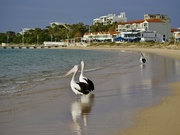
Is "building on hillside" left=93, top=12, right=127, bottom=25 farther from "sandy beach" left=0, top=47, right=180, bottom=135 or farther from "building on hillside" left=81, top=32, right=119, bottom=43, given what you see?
"sandy beach" left=0, top=47, right=180, bottom=135

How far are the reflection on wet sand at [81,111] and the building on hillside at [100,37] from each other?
109m

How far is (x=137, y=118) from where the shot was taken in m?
7.06

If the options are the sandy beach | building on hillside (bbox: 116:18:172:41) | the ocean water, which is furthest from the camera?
building on hillside (bbox: 116:18:172:41)

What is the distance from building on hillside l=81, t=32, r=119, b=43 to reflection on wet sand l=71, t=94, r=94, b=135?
357ft

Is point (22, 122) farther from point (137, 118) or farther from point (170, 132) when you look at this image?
point (170, 132)

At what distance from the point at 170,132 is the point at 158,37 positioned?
10922 centimetres

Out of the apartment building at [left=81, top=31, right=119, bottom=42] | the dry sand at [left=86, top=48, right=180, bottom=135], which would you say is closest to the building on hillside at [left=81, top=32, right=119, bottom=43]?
the apartment building at [left=81, top=31, right=119, bottom=42]

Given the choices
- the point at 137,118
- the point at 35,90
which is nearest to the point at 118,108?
the point at 137,118

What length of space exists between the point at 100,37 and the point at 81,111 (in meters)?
120

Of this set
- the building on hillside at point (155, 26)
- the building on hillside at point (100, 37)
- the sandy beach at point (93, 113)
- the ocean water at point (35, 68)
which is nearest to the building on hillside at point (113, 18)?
the building on hillside at point (100, 37)

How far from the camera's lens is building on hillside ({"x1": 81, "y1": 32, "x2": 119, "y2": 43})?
4754 inches

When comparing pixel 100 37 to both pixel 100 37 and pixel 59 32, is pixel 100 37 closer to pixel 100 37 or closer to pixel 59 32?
pixel 100 37

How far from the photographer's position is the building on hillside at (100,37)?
121 meters

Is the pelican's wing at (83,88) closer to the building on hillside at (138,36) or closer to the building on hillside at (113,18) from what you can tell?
the building on hillside at (138,36)
